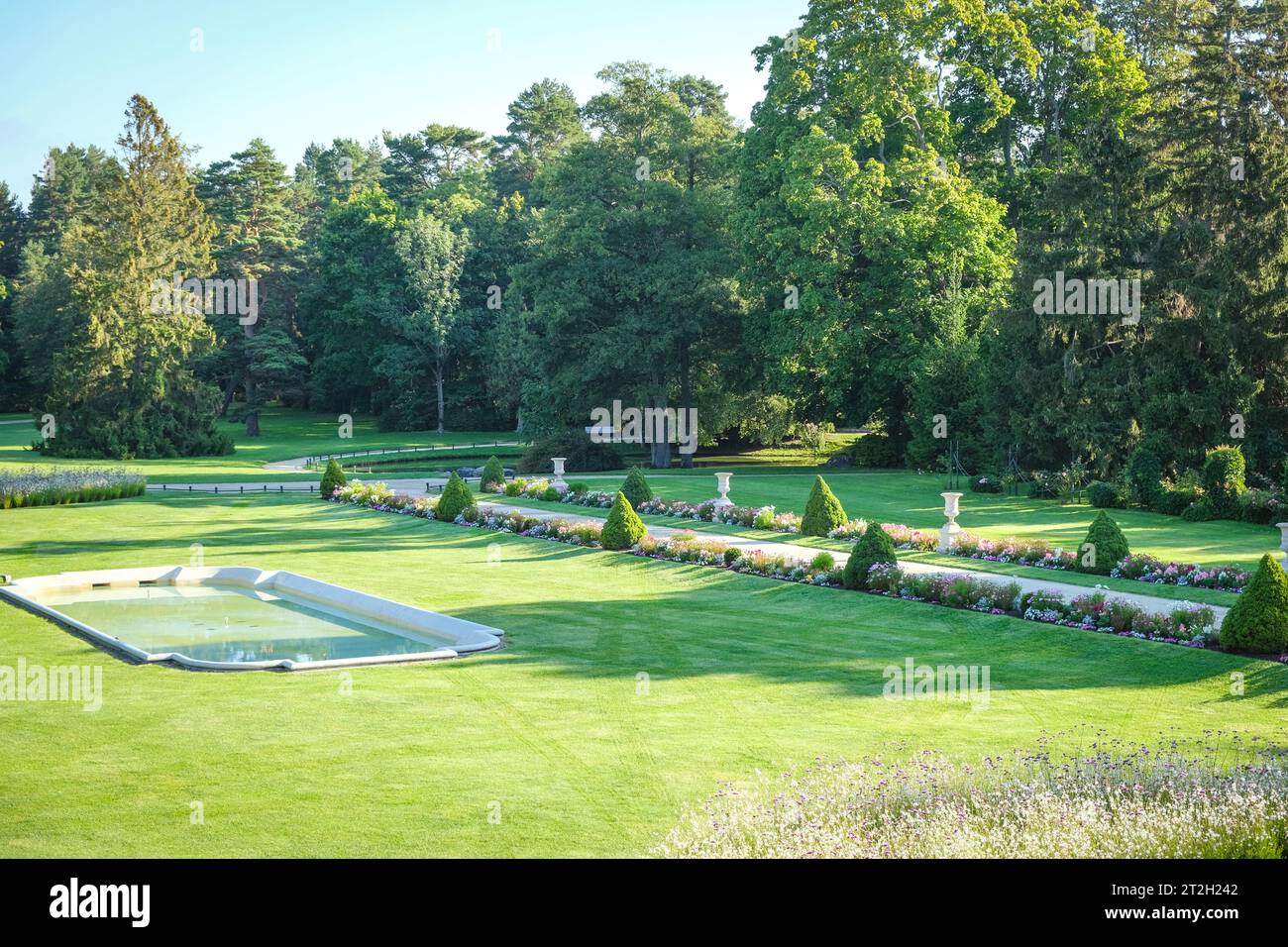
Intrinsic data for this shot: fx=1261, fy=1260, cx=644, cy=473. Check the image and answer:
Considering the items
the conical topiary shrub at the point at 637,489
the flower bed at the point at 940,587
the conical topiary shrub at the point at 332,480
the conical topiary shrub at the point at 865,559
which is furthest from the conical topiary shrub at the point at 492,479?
the conical topiary shrub at the point at 865,559

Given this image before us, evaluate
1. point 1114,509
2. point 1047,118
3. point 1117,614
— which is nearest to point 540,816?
point 1117,614

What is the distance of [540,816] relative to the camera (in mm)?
9398

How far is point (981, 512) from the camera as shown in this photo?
1203 inches

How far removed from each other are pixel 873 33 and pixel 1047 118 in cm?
859

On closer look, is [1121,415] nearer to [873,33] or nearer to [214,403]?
[873,33]

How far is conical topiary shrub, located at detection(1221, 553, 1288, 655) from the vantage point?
1442 centimetres

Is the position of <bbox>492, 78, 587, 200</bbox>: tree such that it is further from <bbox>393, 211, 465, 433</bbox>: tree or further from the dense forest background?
the dense forest background

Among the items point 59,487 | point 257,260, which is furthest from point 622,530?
point 257,260

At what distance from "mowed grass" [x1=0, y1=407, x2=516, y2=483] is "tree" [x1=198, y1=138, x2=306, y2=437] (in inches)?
94.9

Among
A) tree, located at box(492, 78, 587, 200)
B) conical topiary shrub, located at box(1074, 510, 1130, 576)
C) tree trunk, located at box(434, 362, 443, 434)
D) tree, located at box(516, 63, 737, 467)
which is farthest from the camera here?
tree, located at box(492, 78, 587, 200)

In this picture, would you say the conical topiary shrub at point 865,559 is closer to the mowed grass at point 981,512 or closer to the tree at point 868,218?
the mowed grass at point 981,512

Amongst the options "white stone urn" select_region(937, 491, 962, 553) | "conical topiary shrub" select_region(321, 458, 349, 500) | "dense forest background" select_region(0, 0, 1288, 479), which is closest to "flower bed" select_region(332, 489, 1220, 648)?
"white stone urn" select_region(937, 491, 962, 553)

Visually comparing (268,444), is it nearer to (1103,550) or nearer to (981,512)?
(981,512)

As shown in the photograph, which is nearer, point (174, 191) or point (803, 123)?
point (803, 123)
